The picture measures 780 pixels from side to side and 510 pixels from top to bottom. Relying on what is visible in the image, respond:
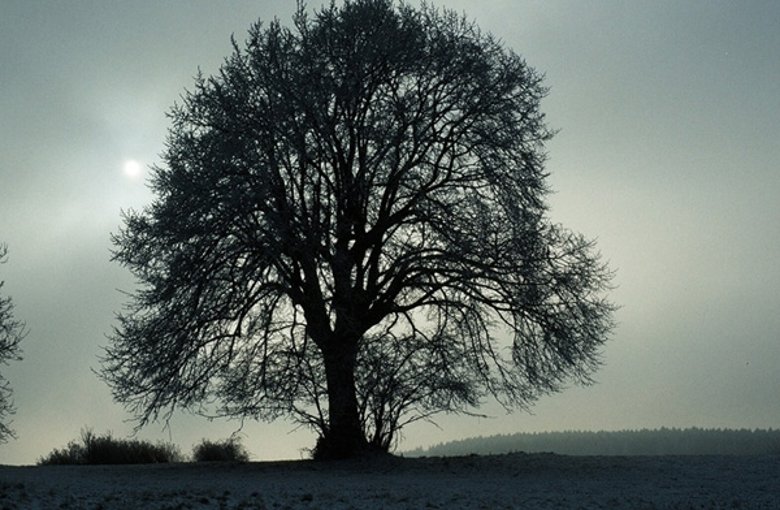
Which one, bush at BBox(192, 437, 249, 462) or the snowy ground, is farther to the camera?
bush at BBox(192, 437, 249, 462)

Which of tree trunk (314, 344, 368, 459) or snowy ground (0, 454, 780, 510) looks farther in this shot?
tree trunk (314, 344, 368, 459)

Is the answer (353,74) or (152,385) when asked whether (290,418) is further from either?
(353,74)

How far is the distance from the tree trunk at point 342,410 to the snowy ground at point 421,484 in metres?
0.77

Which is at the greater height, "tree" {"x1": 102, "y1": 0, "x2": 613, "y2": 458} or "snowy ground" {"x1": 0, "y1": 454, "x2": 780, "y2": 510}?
"tree" {"x1": 102, "y1": 0, "x2": 613, "y2": 458}

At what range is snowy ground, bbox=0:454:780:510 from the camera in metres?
12.0

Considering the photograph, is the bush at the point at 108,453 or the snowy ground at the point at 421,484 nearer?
the snowy ground at the point at 421,484

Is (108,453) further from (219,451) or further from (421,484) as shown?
(421,484)

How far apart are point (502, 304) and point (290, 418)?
560 centimetres

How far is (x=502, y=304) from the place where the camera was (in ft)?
65.7

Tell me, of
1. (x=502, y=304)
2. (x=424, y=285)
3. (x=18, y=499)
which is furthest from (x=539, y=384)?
(x=18, y=499)

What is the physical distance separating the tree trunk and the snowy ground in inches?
30.2

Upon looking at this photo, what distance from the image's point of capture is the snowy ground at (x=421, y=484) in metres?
12.0

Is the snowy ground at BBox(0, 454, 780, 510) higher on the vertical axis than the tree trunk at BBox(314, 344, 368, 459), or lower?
lower

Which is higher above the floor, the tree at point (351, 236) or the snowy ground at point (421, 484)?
the tree at point (351, 236)
